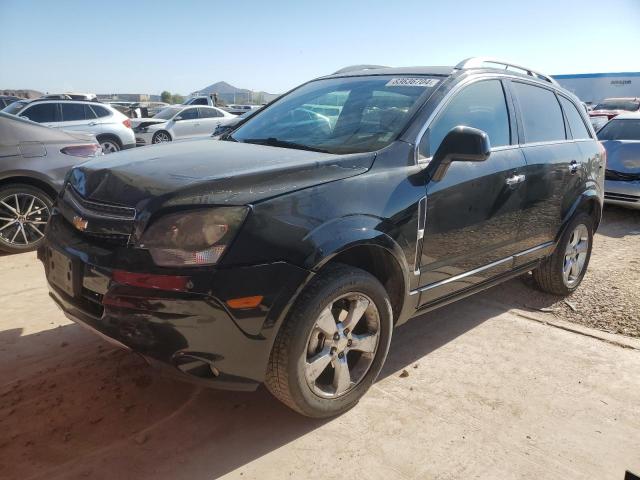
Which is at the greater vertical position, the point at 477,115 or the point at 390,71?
the point at 390,71

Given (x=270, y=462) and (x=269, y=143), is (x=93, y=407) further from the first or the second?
(x=269, y=143)

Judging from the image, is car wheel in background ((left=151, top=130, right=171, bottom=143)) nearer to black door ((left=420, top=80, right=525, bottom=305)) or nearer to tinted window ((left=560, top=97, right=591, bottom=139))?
tinted window ((left=560, top=97, right=591, bottom=139))

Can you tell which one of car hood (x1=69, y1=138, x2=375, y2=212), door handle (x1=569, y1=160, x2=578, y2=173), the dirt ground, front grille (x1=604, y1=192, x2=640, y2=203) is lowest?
the dirt ground

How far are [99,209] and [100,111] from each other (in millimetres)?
11877

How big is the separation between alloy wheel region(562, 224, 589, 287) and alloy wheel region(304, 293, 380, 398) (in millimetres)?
2474

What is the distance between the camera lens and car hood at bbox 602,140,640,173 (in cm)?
825

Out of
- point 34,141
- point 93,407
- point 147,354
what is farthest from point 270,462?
point 34,141

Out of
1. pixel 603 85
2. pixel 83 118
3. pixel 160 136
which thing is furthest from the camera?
pixel 603 85

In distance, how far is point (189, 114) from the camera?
17.7 metres

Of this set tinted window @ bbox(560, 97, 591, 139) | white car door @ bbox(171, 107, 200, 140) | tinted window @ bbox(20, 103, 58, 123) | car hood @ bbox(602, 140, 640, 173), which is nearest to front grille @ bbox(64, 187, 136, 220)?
tinted window @ bbox(560, 97, 591, 139)

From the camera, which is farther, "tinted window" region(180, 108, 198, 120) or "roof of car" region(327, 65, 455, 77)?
"tinted window" region(180, 108, 198, 120)

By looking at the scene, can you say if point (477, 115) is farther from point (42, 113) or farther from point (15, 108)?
point (15, 108)

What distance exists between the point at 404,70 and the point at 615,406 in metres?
2.47

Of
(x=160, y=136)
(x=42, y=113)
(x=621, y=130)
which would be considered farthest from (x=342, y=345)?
(x=160, y=136)
